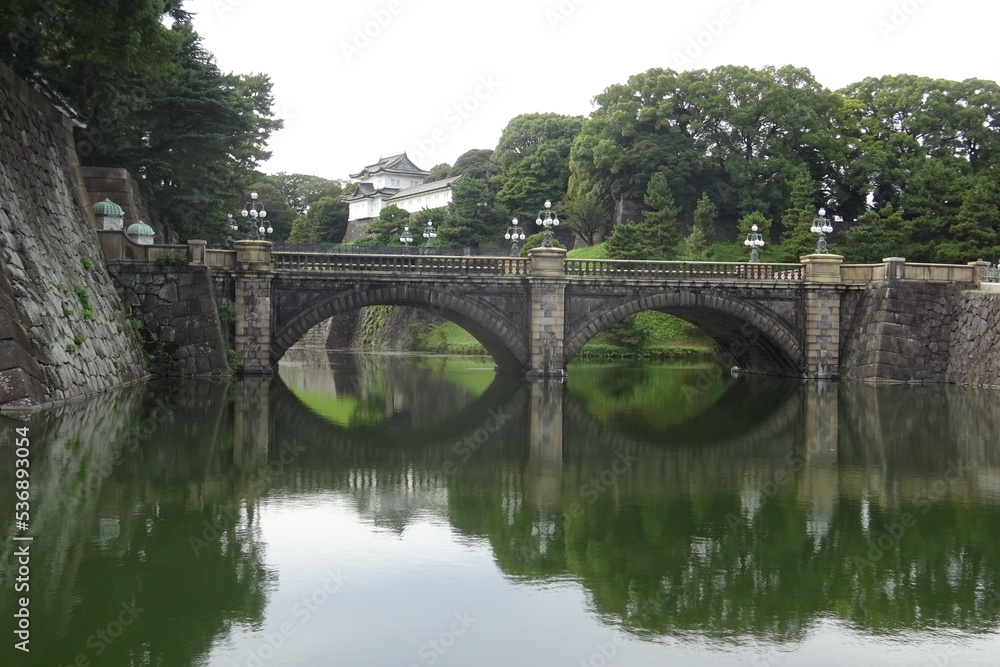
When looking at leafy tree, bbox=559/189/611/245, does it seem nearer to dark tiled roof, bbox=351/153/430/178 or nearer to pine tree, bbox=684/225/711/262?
pine tree, bbox=684/225/711/262

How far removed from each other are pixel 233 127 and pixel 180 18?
468 cm

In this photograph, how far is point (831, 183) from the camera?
223 ft

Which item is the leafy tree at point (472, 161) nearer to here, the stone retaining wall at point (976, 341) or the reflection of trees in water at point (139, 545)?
the stone retaining wall at point (976, 341)

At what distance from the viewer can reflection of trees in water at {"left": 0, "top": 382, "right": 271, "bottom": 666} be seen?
831 centimetres

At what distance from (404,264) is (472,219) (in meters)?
37.3

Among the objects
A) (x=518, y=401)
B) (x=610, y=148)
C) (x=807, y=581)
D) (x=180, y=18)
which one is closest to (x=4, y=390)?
(x=518, y=401)

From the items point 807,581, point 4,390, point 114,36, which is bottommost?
point 807,581

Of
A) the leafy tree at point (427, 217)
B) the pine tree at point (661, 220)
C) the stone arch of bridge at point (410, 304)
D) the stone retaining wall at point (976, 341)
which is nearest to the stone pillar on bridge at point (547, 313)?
the stone arch of bridge at point (410, 304)

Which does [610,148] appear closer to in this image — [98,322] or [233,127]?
[233,127]

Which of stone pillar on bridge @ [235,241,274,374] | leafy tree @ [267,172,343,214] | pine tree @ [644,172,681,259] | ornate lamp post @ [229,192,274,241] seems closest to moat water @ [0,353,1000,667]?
stone pillar on bridge @ [235,241,274,374]

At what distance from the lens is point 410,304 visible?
128ft

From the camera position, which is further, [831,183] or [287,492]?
[831,183]

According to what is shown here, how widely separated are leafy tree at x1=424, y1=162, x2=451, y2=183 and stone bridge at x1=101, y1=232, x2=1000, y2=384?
219 feet

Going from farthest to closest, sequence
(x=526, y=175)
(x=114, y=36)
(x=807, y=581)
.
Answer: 1. (x=526, y=175)
2. (x=114, y=36)
3. (x=807, y=581)
